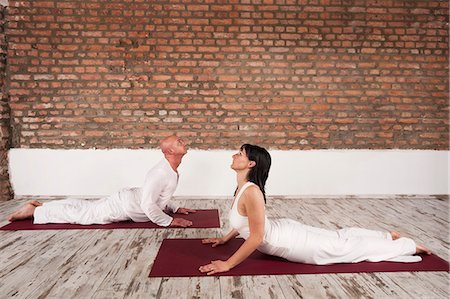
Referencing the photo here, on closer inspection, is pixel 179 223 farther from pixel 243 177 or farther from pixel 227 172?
pixel 227 172

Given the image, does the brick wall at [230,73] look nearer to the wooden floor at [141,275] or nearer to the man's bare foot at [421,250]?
the wooden floor at [141,275]

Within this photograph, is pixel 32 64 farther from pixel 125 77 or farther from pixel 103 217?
pixel 103 217

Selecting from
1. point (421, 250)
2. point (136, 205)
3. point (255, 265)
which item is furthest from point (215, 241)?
point (421, 250)

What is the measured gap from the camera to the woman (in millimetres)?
2348

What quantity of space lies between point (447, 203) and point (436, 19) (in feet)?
7.64

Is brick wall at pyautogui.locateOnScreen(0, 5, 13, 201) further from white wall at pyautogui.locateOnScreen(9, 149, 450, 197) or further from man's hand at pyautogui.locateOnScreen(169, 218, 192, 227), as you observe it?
man's hand at pyautogui.locateOnScreen(169, 218, 192, 227)

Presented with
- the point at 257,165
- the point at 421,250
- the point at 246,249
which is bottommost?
the point at 421,250

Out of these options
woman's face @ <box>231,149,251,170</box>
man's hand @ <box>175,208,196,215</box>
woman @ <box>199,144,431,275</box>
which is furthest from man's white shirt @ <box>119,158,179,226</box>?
woman's face @ <box>231,149,251,170</box>

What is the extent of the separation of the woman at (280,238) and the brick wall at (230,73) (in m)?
2.67

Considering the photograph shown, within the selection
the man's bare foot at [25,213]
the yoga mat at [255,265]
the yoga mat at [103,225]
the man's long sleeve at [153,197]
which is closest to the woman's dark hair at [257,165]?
the yoga mat at [255,265]

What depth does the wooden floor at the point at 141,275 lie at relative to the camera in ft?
7.04

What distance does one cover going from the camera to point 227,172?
16.9 ft

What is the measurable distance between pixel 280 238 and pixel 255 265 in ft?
0.75

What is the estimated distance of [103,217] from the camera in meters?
3.65
